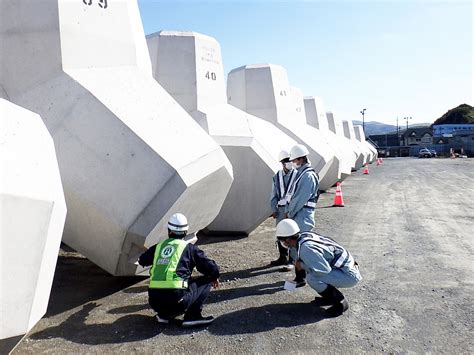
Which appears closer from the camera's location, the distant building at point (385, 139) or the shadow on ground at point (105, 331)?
the shadow on ground at point (105, 331)

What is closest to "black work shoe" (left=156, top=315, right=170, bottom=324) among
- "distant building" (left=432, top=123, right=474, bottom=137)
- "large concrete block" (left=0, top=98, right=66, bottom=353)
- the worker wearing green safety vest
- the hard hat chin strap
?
the worker wearing green safety vest

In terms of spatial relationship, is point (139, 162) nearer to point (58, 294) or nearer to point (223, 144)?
point (58, 294)

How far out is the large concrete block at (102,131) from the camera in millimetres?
4629

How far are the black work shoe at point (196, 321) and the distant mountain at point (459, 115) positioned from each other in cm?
9561

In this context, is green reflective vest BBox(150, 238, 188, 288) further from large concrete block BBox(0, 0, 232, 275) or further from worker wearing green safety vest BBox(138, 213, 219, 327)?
large concrete block BBox(0, 0, 232, 275)

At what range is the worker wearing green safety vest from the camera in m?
3.94

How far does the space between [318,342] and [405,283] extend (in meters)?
2.03

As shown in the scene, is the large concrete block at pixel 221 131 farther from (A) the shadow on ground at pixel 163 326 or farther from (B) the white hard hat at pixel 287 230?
(A) the shadow on ground at pixel 163 326

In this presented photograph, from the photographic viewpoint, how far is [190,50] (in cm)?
802

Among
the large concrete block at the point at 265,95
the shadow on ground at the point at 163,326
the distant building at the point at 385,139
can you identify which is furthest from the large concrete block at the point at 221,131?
the distant building at the point at 385,139

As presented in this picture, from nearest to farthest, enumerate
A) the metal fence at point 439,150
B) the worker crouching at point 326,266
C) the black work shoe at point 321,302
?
the worker crouching at point 326,266, the black work shoe at point 321,302, the metal fence at point 439,150

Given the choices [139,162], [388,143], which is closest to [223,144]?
[139,162]

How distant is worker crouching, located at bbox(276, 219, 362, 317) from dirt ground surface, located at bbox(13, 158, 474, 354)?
193 millimetres

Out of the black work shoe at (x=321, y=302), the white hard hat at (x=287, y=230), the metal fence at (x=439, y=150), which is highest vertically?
the white hard hat at (x=287, y=230)
